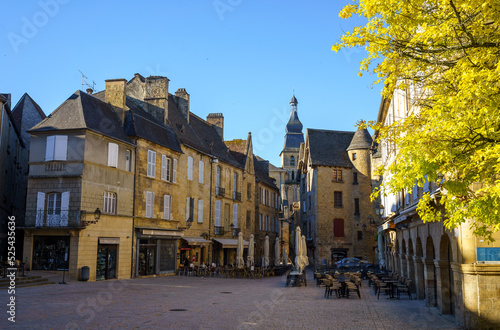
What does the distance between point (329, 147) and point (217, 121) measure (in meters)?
11.6

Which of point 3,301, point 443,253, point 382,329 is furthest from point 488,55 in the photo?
point 3,301

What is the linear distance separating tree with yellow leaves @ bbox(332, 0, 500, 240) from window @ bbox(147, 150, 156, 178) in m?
21.2

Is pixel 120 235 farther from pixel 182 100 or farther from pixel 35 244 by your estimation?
pixel 182 100

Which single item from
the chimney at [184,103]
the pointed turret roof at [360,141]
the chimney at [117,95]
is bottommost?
the chimney at [117,95]

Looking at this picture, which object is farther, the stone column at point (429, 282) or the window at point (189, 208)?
A: the window at point (189, 208)

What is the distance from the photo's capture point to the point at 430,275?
1622cm

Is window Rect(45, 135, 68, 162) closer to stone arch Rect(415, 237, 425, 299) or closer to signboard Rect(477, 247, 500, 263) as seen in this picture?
stone arch Rect(415, 237, 425, 299)

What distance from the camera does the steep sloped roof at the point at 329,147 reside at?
4759 centimetres

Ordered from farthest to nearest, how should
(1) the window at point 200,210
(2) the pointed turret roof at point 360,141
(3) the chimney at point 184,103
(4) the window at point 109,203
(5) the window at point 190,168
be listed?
1. (2) the pointed turret roof at point 360,141
2. (3) the chimney at point 184,103
3. (1) the window at point 200,210
4. (5) the window at point 190,168
5. (4) the window at point 109,203

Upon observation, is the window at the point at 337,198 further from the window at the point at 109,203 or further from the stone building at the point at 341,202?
the window at the point at 109,203

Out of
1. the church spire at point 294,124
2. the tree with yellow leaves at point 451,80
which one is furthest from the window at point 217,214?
the church spire at point 294,124

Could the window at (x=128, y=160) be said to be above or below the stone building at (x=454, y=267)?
above

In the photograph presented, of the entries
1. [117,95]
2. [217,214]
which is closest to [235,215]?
[217,214]

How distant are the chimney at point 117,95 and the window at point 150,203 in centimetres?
461
